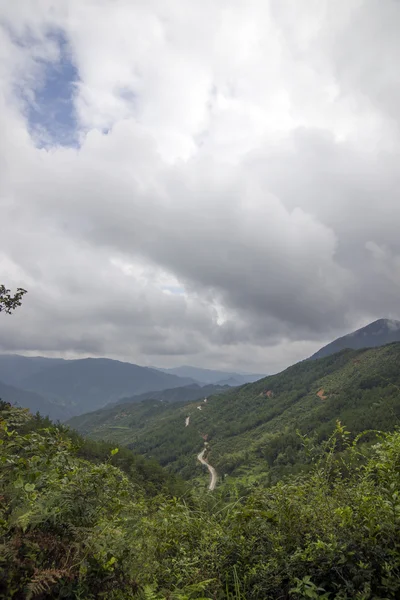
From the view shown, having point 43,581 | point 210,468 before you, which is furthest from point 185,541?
point 210,468

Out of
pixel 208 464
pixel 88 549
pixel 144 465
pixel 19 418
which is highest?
pixel 19 418

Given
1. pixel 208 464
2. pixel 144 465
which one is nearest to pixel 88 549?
pixel 144 465

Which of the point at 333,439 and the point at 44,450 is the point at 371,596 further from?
the point at 44,450

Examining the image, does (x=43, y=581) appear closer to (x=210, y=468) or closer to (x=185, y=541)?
(x=185, y=541)

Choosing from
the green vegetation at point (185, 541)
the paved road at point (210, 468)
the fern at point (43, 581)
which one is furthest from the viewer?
the paved road at point (210, 468)

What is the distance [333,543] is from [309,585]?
1.64 ft

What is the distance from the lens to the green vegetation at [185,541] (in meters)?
3.27

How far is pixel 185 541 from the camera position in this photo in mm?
4863

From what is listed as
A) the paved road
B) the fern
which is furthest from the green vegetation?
the paved road

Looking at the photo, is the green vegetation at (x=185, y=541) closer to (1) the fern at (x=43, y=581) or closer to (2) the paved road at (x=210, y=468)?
(1) the fern at (x=43, y=581)

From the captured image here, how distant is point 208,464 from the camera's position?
142 metres

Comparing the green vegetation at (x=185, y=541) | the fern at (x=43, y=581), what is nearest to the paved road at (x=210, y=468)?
the green vegetation at (x=185, y=541)

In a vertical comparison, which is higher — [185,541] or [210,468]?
[185,541]

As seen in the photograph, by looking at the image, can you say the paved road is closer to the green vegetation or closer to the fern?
the green vegetation
